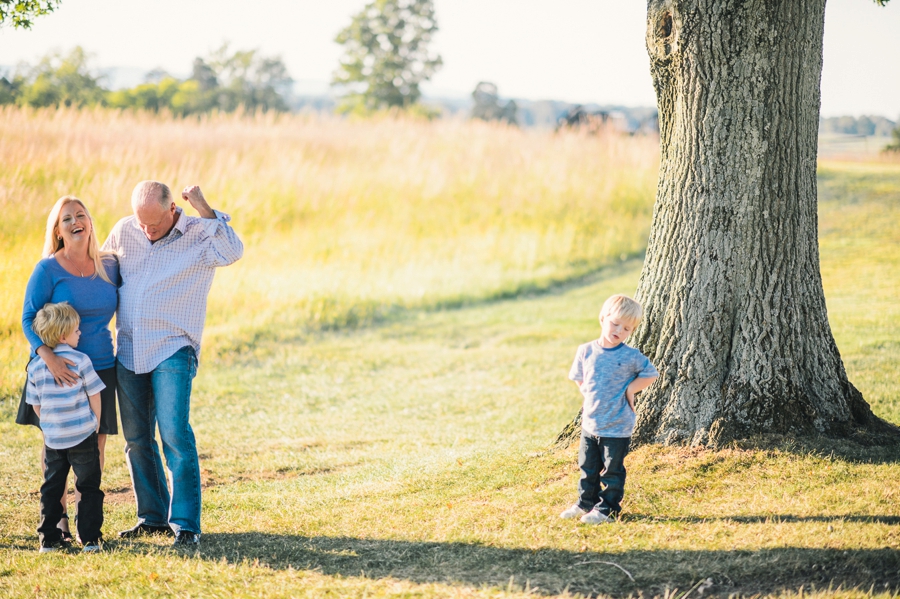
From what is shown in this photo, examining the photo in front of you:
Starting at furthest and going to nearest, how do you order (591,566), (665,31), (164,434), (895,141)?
1. (895,141)
2. (665,31)
3. (164,434)
4. (591,566)

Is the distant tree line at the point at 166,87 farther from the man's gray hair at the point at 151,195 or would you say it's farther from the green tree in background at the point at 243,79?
the man's gray hair at the point at 151,195

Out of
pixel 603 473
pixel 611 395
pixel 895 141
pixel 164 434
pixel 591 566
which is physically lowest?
pixel 591 566

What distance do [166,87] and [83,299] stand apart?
17.9 m

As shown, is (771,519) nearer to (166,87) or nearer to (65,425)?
(65,425)

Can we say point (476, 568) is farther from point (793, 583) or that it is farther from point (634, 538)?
point (793, 583)

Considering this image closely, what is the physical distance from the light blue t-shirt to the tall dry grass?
6.53 metres

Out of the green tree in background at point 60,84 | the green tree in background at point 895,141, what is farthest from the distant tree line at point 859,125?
the green tree in background at point 60,84

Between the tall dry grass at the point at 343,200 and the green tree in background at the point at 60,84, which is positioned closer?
the tall dry grass at the point at 343,200

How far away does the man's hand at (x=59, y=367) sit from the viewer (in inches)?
164

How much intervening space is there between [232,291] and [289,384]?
3.01 meters

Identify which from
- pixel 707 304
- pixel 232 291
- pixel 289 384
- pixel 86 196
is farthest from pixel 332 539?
pixel 86 196

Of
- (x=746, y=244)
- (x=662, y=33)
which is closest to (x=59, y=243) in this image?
(x=662, y=33)

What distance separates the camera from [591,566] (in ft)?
12.5

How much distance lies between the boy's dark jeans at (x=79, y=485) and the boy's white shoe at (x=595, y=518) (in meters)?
2.62
